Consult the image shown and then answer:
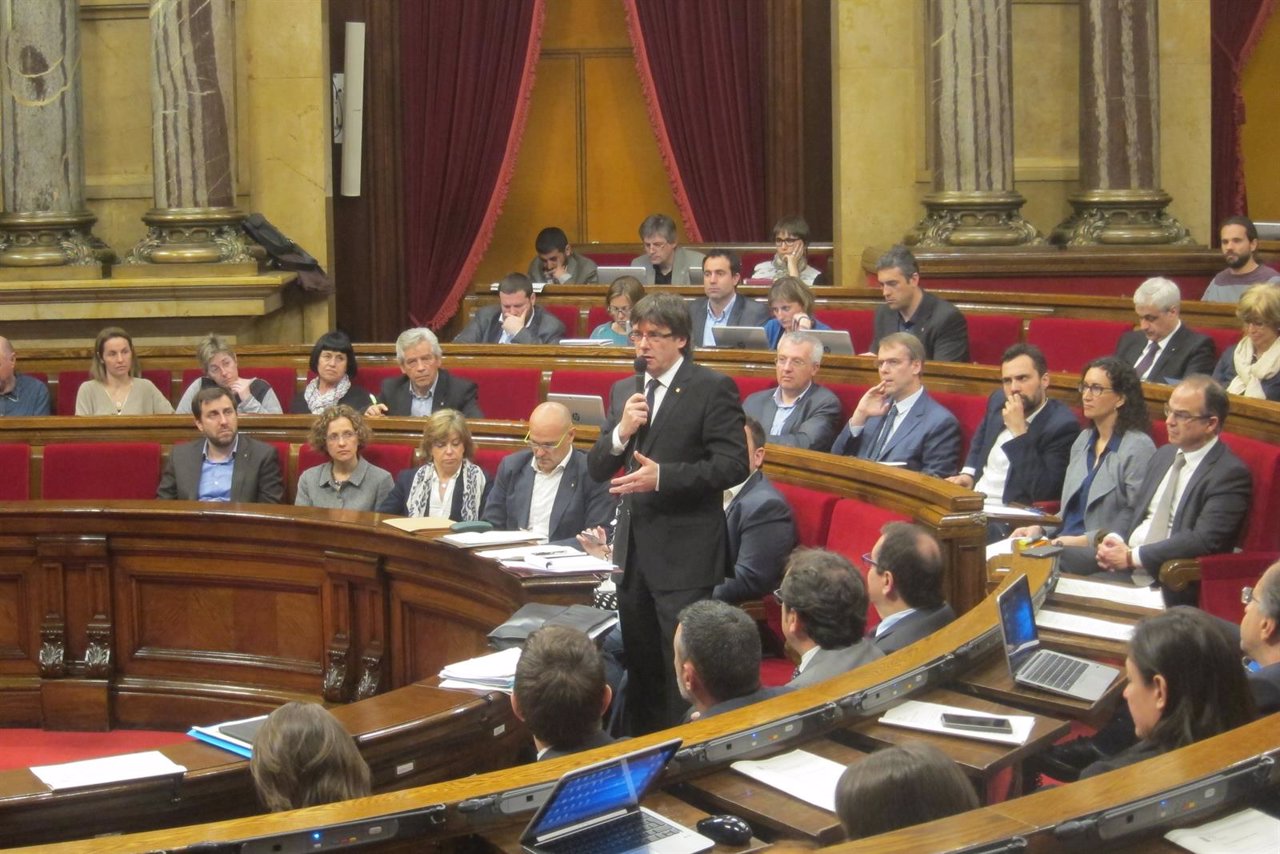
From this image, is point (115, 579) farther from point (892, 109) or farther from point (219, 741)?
point (892, 109)

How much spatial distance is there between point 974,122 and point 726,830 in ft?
21.9

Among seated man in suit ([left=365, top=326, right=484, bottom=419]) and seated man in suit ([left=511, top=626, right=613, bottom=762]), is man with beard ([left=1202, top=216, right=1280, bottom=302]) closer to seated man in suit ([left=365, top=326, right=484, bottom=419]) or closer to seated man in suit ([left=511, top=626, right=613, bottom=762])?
seated man in suit ([left=365, top=326, right=484, bottom=419])

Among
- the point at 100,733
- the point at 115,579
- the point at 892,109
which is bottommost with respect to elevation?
the point at 100,733

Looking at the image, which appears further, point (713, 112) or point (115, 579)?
point (713, 112)

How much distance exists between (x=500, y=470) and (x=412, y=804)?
10.4 feet

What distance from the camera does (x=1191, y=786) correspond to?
2240mm

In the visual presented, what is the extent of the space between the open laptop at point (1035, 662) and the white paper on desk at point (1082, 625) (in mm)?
209

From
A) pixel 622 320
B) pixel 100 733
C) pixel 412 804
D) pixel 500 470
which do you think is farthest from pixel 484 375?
pixel 412 804

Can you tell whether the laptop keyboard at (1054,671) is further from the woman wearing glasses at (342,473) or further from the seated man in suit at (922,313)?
the seated man in suit at (922,313)

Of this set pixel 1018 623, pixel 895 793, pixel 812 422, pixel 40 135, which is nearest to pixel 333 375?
pixel 812 422

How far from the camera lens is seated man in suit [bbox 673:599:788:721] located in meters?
2.91

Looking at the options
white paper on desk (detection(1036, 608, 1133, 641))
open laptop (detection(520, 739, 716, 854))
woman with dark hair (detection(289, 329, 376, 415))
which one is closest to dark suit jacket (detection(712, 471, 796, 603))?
white paper on desk (detection(1036, 608, 1133, 641))

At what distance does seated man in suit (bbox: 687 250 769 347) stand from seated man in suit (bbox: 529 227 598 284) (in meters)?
1.56

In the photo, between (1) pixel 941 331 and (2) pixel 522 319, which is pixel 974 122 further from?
(2) pixel 522 319
